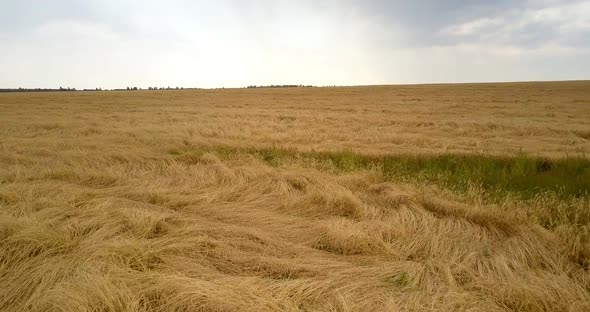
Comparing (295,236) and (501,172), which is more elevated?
(501,172)

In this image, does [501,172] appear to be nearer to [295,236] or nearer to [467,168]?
[467,168]

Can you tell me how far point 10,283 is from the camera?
9.01ft

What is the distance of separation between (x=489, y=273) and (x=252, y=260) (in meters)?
2.12

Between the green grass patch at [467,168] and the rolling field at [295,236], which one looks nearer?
the rolling field at [295,236]

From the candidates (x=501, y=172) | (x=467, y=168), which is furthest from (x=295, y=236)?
(x=501, y=172)

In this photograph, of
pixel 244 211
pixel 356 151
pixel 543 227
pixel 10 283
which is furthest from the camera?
pixel 356 151

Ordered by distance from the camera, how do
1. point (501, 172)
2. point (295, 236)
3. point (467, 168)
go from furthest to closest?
point (467, 168)
point (501, 172)
point (295, 236)

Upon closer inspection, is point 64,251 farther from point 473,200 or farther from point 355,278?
point 473,200

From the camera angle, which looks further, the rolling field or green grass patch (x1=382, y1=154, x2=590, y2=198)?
green grass patch (x1=382, y1=154, x2=590, y2=198)

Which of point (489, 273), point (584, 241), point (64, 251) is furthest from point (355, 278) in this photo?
point (64, 251)

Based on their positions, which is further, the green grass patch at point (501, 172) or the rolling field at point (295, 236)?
the green grass patch at point (501, 172)

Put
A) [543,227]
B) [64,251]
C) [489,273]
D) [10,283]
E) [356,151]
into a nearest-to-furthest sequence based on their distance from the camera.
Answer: [10,283] → [489,273] → [64,251] → [543,227] → [356,151]

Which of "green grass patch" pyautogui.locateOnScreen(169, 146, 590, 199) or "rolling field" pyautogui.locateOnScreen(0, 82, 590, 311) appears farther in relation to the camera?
"green grass patch" pyautogui.locateOnScreen(169, 146, 590, 199)

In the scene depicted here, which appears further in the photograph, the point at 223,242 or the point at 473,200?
the point at 473,200
